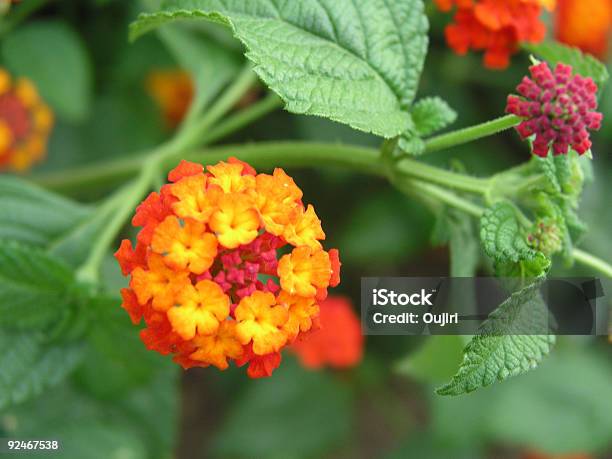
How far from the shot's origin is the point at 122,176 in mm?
1452

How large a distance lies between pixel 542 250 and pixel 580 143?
14 cm

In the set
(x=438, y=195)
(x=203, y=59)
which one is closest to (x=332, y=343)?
(x=203, y=59)

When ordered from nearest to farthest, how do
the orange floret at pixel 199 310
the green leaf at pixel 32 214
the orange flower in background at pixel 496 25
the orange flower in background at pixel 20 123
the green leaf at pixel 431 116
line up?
1. the orange floret at pixel 199 310
2. the green leaf at pixel 431 116
3. the orange flower in background at pixel 496 25
4. the green leaf at pixel 32 214
5. the orange flower in background at pixel 20 123

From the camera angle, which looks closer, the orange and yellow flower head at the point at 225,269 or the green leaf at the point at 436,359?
the orange and yellow flower head at the point at 225,269

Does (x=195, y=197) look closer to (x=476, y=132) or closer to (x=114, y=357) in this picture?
(x=476, y=132)

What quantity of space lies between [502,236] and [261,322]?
31 centimetres

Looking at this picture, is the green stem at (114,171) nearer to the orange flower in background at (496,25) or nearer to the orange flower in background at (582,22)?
the orange flower in background at (496,25)

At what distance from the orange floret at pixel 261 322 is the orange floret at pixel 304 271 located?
23mm

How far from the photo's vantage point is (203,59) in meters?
1.56

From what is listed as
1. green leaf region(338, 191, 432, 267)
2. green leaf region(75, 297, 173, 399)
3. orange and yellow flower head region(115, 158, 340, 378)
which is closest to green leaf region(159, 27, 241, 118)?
green leaf region(75, 297, 173, 399)

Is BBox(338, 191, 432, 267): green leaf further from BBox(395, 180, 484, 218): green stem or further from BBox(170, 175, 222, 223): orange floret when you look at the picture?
BBox(170, 175, 222, 223): orange floret

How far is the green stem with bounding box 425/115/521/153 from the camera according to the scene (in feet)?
2.94

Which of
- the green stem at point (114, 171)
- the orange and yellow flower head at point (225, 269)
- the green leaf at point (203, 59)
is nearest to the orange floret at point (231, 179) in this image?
the orange and yellow flower head at point (225, 269)

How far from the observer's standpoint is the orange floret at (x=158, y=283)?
30.3 inches
